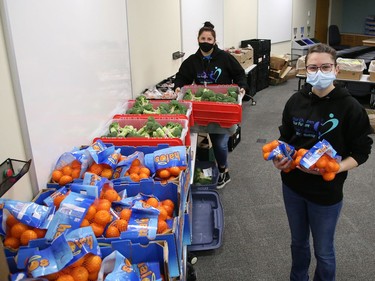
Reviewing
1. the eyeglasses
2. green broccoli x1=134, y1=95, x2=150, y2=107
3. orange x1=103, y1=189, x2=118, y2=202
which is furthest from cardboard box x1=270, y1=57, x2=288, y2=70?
orange x1=103, y1=189, x2=118, y2=202

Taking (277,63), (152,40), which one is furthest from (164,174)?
(277,63)

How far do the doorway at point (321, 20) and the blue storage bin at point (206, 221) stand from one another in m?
8.72

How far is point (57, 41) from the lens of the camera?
1.79 m

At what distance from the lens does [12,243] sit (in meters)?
1.27

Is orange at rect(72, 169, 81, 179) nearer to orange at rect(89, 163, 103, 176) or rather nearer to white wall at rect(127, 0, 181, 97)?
orange at rect(89, 163, 103, 176)

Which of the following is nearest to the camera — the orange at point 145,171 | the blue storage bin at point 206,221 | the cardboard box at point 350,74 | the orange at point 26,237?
the orange at point 26,237

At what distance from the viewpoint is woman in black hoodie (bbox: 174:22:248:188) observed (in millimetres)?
3165

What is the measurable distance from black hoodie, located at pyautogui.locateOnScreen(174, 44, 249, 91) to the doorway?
800 centimetres

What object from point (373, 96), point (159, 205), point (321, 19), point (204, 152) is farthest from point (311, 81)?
point (321, 19)

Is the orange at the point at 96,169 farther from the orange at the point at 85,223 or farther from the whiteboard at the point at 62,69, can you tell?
the orange at the point at 85,223

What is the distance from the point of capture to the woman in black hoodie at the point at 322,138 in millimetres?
1604

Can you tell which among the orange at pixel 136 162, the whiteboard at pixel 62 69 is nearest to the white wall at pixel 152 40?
the whiteboard at pixel 62 69

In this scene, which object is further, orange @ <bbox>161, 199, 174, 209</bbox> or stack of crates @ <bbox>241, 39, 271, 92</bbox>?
stack of crates @ <bbox>241, 39, 271, 92</bbox>

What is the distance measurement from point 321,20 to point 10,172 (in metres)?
10.8
